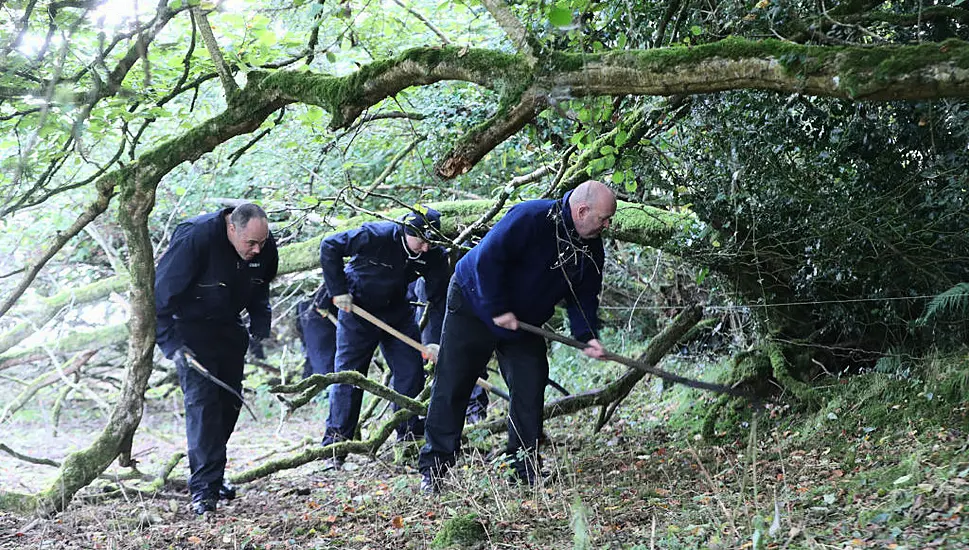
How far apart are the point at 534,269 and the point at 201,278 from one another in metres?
2.48

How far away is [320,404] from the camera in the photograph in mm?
11508

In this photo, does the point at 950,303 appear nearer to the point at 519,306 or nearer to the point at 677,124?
the point at 677,124

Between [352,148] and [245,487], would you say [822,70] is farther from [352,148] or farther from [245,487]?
[352,148]

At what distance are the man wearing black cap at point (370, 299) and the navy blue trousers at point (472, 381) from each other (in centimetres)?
150

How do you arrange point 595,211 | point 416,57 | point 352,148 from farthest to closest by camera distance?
point 352,148
point 595,211
point 416,57

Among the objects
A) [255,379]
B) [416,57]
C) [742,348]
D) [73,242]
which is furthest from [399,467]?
[73,242]

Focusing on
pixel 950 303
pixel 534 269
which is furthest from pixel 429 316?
pixel 950 303

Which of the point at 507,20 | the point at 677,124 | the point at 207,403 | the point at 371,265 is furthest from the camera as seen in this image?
the point at 371,265

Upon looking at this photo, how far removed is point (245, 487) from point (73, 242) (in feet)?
20.2

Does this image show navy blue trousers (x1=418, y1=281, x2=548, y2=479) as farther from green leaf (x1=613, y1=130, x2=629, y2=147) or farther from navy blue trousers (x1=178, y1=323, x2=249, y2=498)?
navy blue trousers (x1=178, y1=323, x2=249, y2=498)

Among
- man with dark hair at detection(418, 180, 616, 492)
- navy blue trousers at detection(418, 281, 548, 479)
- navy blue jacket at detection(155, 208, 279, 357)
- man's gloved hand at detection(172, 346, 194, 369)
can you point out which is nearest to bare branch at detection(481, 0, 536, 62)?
man with dark hair at detection(418, 180, 616, 492)

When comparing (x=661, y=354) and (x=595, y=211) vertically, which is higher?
(x=595, y=211)

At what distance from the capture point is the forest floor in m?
3.77

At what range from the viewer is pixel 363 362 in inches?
297
